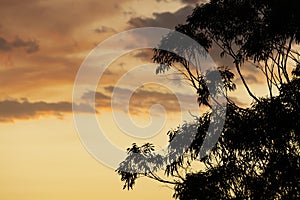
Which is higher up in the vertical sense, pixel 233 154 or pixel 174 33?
pixel 174 33

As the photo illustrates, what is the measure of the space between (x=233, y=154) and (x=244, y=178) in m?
0.96

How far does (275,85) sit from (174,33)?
4.38 meters

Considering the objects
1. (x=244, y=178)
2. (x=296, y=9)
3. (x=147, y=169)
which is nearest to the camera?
(x=296, y=9)

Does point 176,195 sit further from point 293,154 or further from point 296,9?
point 296,9

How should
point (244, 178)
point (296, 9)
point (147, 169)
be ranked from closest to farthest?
point (296, 9) → point (244, 178) → point (147, 169)

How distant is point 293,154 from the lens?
22844mm

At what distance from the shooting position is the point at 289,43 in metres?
24.7

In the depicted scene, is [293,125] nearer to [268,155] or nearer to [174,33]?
[268,155]

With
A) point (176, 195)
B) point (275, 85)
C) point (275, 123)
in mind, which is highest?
point (275, 85)

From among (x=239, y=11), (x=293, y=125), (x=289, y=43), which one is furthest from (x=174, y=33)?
(x=293, y=125)

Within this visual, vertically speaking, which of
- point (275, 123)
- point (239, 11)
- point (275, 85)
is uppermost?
point (239, 11)

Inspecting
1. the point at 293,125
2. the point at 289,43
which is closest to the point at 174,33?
the point at 289,43

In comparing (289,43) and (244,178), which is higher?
(289,43)

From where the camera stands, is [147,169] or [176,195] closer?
[176,195]
